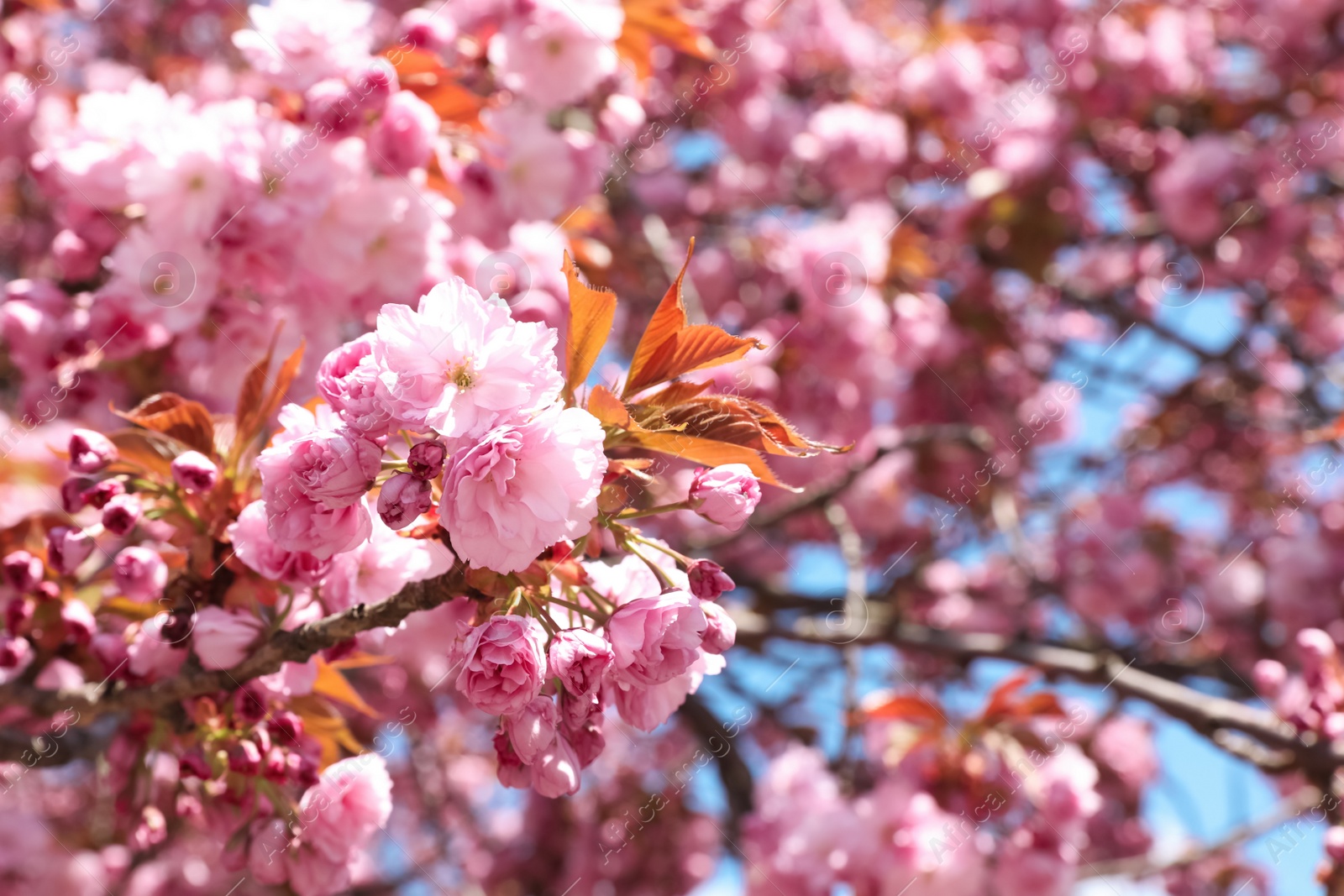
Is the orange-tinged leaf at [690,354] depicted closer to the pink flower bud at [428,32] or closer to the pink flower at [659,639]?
the pink flower at [659,639]

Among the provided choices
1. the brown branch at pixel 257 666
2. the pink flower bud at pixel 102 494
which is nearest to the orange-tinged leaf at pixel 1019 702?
the brown branch at pixel 257 666

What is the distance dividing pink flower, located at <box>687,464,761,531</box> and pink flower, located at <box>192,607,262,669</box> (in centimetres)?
59

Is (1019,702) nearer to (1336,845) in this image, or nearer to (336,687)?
(1336,845)

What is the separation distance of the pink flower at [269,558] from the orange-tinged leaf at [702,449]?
0.41m

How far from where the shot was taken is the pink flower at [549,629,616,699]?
0.92 metres

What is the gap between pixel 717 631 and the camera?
3.24 ft

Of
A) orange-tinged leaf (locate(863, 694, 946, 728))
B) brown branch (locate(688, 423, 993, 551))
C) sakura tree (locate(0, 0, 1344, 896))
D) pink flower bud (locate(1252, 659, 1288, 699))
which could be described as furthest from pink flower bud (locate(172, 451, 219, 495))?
pink flower bud (locate(1252, 659, 1288, 699))

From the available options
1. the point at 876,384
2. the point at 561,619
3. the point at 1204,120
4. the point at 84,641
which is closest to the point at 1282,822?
the point at 876,384

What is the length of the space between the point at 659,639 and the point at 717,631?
84 millimetres

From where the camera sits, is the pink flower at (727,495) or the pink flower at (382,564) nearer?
the pink flower at (727,495)

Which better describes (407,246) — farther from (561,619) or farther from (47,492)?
(47,492)

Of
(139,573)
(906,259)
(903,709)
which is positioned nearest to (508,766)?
(139,573)

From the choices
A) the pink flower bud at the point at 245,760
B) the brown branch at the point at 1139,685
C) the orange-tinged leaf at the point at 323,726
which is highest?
the pink flower bud at the point at 245,760

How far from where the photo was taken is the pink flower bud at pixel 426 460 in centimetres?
90
